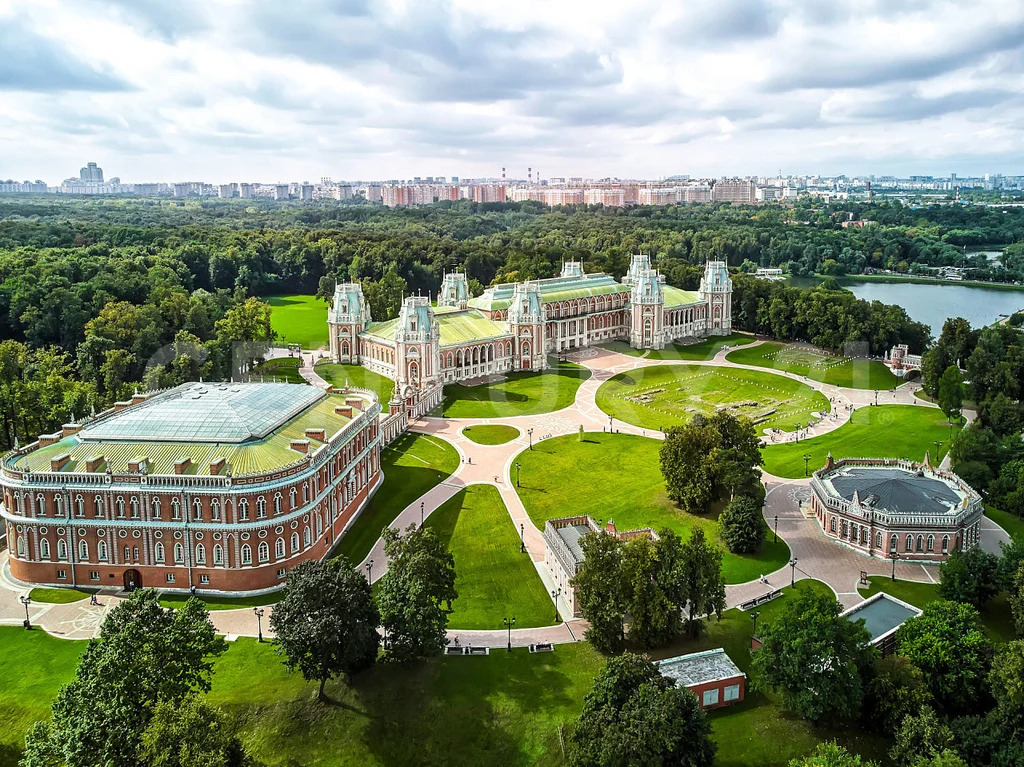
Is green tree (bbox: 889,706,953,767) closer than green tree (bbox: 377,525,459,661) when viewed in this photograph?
Yes

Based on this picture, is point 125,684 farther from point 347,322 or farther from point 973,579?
point 347,322

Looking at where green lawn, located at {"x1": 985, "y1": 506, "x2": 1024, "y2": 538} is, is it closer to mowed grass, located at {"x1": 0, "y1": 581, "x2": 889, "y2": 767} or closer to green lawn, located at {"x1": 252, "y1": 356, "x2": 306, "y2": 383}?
mowed grass, located at {"x1": 0, "y1": 581, "x2": 889, "y2": 767}

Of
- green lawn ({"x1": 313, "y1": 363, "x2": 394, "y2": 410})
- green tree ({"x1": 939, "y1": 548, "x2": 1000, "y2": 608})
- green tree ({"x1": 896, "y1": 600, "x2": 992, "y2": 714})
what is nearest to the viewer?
green tree ({"x1": 896, "y1": 600, "x2": 992, "y2": 714})

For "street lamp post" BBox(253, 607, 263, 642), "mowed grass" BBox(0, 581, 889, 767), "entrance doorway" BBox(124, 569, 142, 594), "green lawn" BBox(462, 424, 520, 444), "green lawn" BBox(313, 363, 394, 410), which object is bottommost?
"mowed grass" BBox(0, 581, 889, 767)

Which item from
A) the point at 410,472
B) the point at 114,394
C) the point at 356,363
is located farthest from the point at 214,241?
the point at 410,472

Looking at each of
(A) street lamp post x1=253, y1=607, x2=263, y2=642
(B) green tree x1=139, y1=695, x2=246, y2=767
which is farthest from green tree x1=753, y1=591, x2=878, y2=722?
(A) street lamp post x1=253, y1=607, x2=263, y2=642

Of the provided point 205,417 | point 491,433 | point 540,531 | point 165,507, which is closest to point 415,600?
point 165,507

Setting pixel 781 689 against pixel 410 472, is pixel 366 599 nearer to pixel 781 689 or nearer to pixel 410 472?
pixel 781 689
